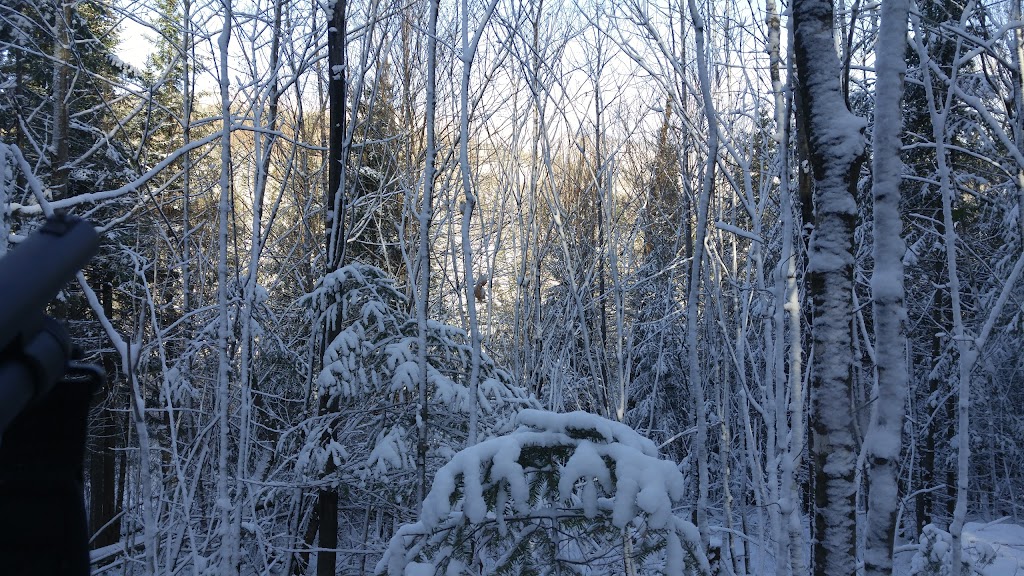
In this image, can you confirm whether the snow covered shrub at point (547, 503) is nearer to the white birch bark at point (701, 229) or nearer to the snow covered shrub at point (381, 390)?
the white birch bark at point (701, 229)

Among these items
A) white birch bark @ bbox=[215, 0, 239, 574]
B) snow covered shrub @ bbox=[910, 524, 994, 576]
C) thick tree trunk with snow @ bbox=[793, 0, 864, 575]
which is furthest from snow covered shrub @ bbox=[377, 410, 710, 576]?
snow covered shrub @ bbox=[910, 524, 994, 576]

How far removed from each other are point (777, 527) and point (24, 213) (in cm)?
643

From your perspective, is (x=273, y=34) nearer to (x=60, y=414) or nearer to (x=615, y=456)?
(x=615, y=456)

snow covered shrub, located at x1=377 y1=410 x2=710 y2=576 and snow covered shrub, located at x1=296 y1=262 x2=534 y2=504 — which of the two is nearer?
snow covered shrub, located at x1=377 y1=410 x2=710 y2=576

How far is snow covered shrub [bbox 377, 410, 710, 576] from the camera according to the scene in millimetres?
2492

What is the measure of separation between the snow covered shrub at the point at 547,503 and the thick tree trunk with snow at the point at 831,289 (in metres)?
0.89

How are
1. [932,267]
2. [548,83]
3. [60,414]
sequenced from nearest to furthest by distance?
[60,414] → [548,83] → [932,267]

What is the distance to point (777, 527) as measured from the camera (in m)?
5.79

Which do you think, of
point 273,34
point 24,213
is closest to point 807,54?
point 273,34

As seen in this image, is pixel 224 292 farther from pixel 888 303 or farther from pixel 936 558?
pixel 936 558

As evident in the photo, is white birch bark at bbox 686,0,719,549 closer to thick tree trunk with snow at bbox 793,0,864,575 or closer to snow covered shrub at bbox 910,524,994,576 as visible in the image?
thick tree trunk with snow at bbox 793,0,864,575

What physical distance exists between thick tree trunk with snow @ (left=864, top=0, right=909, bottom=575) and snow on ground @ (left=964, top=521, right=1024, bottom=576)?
7.17 metres

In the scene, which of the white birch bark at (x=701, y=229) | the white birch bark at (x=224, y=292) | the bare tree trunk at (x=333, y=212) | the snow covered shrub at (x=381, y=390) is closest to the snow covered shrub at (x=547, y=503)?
the white birch bark at (x=701, y=229)

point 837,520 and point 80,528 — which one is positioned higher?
point 80,528
